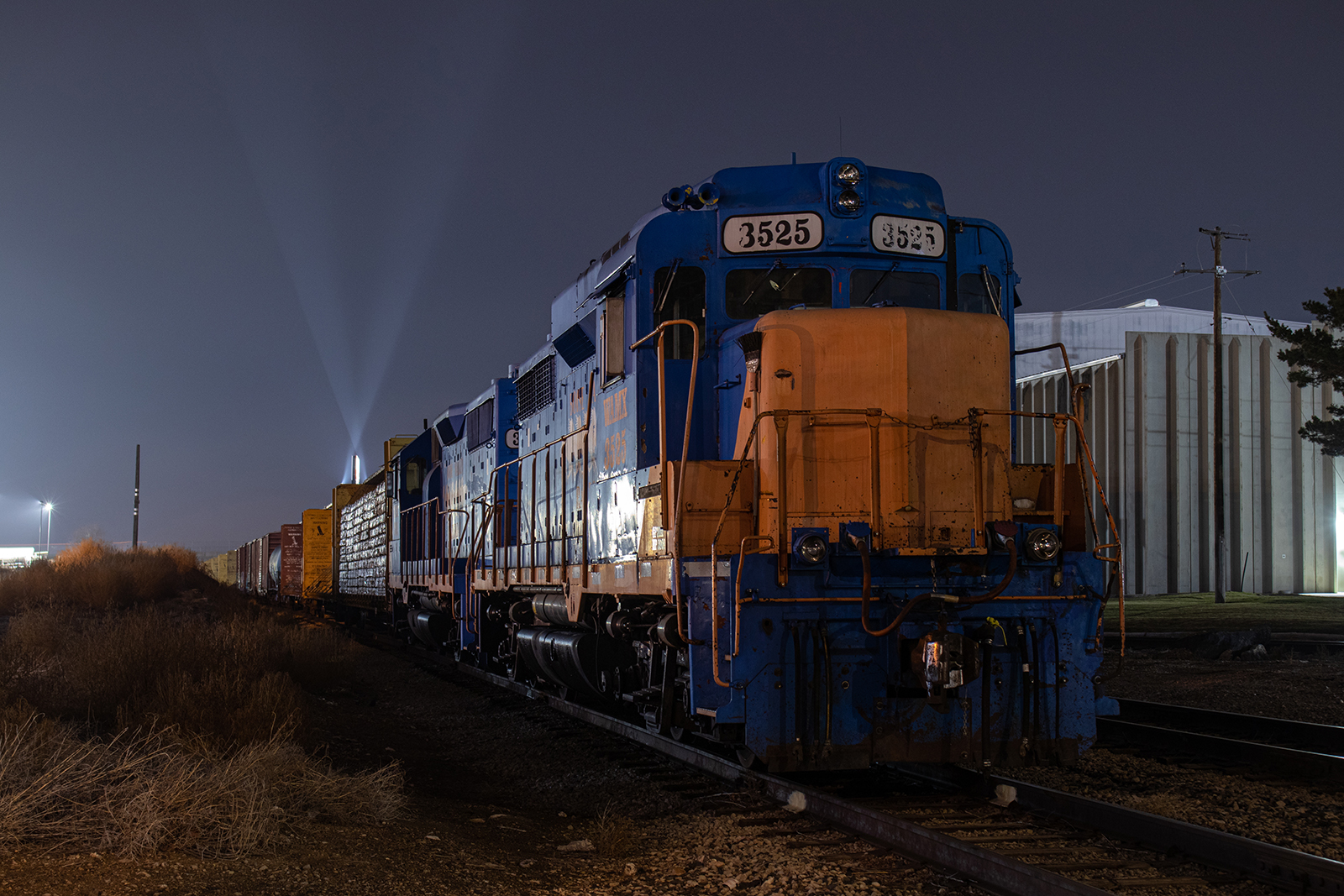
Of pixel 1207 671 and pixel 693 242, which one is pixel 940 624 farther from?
pixel 1207 671

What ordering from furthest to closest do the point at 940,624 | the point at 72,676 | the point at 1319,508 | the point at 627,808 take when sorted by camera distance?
the point at 1319,508 < the point at 72,676 < the point at 627,808 < the point at 940,624

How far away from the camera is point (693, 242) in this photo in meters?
7.26

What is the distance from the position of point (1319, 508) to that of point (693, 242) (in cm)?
3605

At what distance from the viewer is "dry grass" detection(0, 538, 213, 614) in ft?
81.6

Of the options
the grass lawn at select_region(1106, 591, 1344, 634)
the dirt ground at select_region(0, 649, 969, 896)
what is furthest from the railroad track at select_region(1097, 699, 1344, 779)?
the grass lawn at select_region(1106, 591, 1344, 634)

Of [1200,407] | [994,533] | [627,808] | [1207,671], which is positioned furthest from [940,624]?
[1200,407]

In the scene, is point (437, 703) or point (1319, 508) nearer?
point (437, 703)

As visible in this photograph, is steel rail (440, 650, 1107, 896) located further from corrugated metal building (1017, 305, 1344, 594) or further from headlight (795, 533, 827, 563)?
corrugated metal building (1017, 305, 1344, 594)

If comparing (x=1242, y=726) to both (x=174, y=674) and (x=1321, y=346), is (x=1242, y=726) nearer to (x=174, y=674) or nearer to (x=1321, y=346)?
(x=174, y=674)

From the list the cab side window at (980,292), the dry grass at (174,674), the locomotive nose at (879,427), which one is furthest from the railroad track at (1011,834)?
the dry grass at (174,674)

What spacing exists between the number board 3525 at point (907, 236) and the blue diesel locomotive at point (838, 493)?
0.6 inches

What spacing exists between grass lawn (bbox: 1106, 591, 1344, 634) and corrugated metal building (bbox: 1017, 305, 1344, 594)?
4.57ft

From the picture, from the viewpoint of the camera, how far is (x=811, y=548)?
5.88 meters

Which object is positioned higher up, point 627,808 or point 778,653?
point 778,653
